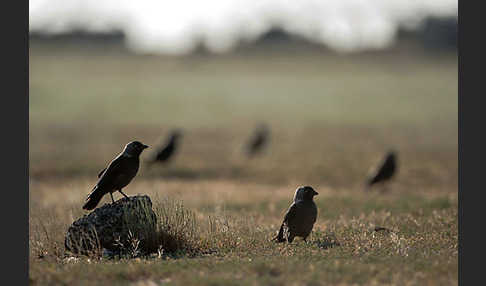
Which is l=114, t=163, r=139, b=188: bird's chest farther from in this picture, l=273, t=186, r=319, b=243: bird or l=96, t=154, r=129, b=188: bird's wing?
l=273, t=186, r=319, b=243: bird

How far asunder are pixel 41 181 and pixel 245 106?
127 ft

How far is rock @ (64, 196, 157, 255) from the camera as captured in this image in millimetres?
9547

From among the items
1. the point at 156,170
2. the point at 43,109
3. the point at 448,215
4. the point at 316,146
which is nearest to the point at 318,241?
the point at 448,215

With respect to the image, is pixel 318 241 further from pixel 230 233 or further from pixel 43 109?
pixel 43 109

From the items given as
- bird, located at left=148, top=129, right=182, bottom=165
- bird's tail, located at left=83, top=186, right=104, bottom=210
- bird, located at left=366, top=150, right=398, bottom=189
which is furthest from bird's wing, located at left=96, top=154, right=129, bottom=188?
bird, located at left=148, top=129, right=182, bottom=165

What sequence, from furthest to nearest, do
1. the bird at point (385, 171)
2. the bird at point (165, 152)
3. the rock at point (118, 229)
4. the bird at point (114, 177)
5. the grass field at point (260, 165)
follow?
the bird at point (165, 152) → the bird at point (385, 171) → the bird at point (114, 177) → the rock at point (118, 229) → the grass field at point (260, 165)

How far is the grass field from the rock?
381 mm

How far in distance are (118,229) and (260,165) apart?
16349 millimetres

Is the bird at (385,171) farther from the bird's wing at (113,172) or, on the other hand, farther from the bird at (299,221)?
the bird's wing at (113,172)

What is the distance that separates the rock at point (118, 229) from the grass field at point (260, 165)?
1.25ft

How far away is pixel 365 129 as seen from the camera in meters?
42.9

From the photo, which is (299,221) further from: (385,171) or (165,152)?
(165,152)

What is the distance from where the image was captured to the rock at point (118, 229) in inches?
376

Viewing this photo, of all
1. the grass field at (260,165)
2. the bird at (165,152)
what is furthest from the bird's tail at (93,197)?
the bird at (165,152)
